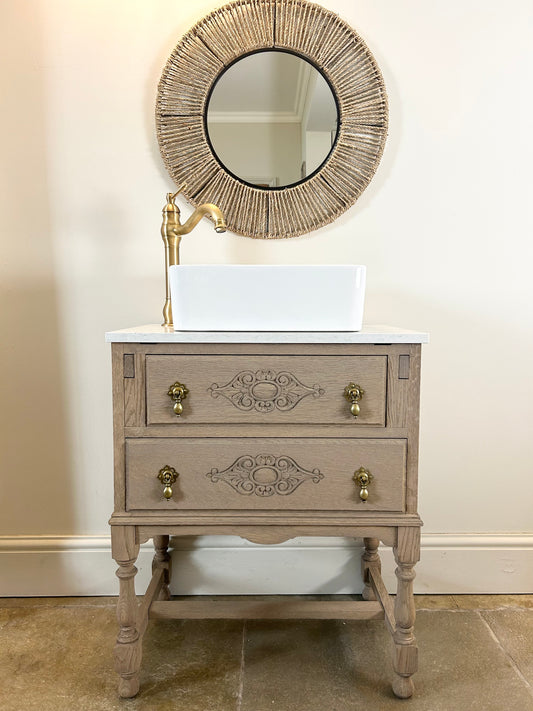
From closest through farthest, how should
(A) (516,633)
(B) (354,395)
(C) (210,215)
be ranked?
1. (B) (354,395)
2. (C) (210,215)
3. (A) (516,633)

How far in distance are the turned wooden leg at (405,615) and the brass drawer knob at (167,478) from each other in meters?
0.50

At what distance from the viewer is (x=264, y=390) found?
1065 millimetres

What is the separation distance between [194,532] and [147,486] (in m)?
0.14

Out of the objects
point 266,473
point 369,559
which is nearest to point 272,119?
point 266,473

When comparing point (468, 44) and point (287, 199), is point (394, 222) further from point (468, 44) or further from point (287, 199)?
Result: point (468, 44)

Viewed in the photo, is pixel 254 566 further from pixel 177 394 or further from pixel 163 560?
pixel 177 394

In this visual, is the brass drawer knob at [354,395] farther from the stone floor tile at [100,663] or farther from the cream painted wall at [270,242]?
the stone floor tile at [100,663]

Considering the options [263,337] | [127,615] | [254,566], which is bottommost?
[254,566]

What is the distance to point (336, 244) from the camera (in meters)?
1.51

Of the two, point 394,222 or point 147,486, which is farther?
point 394,222

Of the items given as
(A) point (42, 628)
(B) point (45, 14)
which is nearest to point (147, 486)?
(A) point (42, 628)

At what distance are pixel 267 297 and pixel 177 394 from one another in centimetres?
28

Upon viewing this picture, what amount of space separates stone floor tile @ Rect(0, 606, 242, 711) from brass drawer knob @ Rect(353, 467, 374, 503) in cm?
56

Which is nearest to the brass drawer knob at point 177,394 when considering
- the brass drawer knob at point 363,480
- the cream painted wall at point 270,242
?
the brass drawer knob at point 363,480
